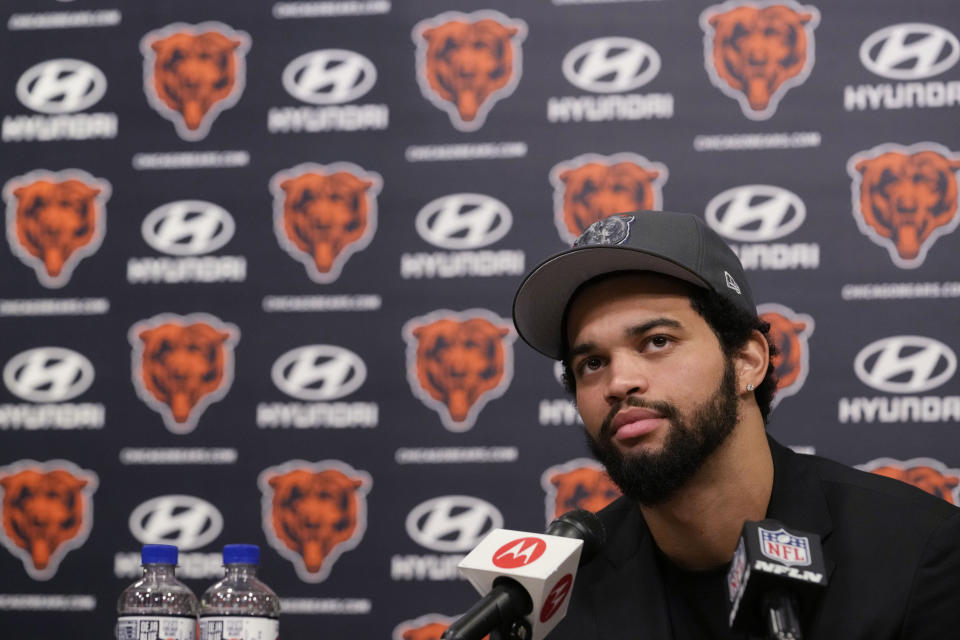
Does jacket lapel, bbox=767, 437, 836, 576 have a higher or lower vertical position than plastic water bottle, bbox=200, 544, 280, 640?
higher

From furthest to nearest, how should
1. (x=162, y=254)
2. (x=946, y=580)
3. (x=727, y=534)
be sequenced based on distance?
(x=162, y=254) < (x=727, y=534) < (x=946, y=580)

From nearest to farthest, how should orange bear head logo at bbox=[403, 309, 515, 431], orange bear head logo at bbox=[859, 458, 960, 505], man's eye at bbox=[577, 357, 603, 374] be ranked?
man's eye at bbox=[577, 357, 603, 374] → orange bear head logo at bbox=[859, 458, 960, 505] → orange bear head logo at bbox=[403, 309, 515, 431]

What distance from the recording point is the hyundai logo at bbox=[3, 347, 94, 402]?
2.83 metres

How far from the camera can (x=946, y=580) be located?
1.61 m

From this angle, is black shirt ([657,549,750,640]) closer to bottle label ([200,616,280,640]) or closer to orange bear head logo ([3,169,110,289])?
bottle label ([200,616,280,640])

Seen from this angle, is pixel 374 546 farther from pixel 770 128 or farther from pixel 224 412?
pixel 770 128

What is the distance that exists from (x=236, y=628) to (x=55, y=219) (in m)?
1.38

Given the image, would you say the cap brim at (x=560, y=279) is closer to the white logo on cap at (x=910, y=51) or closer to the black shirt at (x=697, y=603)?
the black shirt at (x=697, y=603)

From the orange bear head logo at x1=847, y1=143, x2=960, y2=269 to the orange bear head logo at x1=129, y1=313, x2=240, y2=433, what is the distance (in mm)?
1603

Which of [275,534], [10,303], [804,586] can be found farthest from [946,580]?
[10,303]

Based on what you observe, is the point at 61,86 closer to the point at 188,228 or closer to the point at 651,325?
the point at 188,228

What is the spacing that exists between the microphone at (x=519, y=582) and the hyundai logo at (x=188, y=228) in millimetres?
1624

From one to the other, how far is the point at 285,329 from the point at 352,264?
0.24 m

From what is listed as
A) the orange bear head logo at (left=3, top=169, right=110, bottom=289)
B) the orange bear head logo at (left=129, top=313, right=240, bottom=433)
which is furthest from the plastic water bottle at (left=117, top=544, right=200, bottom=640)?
the orange bear head logo at (left=3, top=169, right=110, bottom=289)
